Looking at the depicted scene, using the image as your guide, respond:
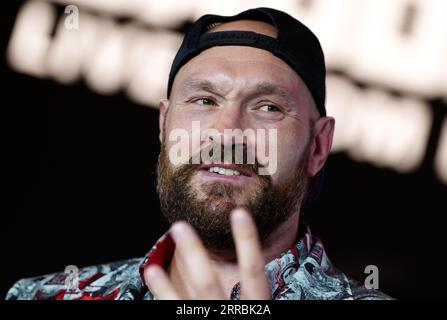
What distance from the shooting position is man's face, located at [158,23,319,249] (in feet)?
6.50

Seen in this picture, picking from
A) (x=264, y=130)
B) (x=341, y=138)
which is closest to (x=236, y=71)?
(x=264, y=130)

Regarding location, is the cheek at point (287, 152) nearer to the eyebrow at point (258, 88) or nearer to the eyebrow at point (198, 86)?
the eyebrow at point (258, 88)

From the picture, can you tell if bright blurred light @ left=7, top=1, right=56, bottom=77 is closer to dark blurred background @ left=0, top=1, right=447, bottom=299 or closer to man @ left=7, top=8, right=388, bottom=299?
dark blurred background @ left=0, top=1, right=447, bottom=299

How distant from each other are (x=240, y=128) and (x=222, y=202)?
8.0 inches

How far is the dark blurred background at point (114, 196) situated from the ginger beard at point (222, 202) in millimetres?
1138

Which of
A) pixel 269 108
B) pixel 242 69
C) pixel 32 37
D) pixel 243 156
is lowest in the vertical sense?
pixel 243 156

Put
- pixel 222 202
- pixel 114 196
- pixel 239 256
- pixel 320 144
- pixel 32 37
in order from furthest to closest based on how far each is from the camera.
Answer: pixel 114 196
pixel 32 37
pixel 320 144
pixel 222 202
pixel 239 256

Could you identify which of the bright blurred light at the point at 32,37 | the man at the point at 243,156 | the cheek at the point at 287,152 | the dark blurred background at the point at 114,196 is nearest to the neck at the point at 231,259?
the man at the point at 243,156

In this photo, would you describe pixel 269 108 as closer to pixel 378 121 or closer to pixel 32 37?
pixel 378 121

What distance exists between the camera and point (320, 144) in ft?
7.49

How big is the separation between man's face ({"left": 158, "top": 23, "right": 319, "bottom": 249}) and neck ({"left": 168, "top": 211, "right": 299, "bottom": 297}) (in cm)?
4

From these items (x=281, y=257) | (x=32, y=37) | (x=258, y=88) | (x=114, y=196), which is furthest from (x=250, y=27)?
(x=114, y=196)

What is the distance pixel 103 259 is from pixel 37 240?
0.29 m

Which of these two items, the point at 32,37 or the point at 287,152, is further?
the point at 32,37
